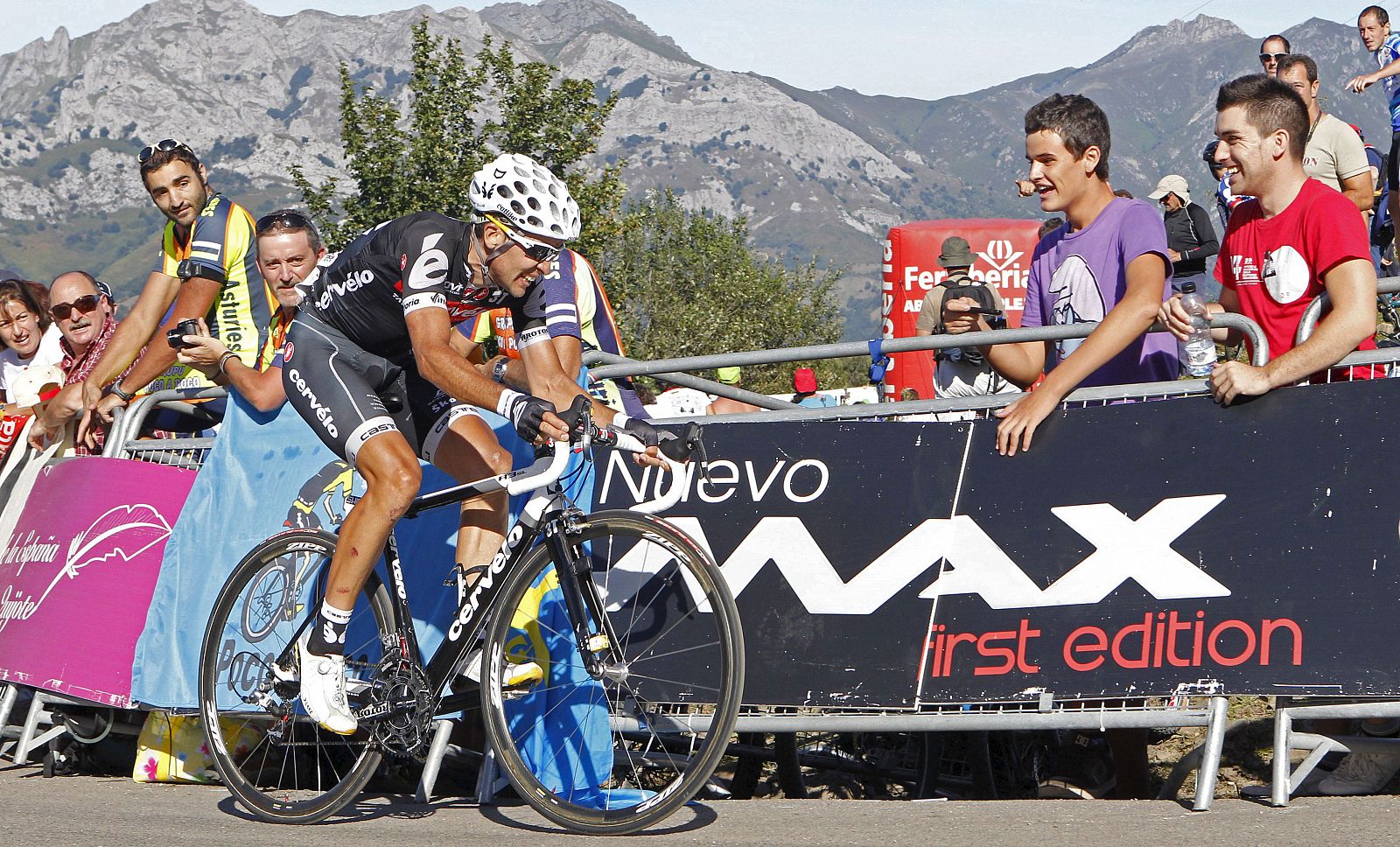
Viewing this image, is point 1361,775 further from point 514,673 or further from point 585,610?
point 514,673

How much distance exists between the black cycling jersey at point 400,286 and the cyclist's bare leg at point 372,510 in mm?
470

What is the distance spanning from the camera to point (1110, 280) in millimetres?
5383

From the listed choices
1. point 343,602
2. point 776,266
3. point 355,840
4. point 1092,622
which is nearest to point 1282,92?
point 1092,622

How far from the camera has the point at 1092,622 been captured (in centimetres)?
492

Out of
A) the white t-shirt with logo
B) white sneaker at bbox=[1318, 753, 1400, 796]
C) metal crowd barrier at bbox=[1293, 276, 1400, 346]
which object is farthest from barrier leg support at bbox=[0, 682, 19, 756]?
metal crowd barrier at bbox=[1293, 276, 1400, 346]

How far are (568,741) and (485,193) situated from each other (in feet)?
6.67

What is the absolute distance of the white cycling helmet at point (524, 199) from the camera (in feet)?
15.6

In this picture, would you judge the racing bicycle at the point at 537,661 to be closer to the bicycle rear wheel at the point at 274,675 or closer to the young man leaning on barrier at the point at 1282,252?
the bicycle rear wheel at the point at 274,675

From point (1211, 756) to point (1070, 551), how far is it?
0.83 m

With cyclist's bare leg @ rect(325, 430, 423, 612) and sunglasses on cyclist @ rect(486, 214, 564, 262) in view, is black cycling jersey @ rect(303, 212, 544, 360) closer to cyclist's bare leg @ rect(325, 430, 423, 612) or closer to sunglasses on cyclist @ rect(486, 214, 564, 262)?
sunglasses on cyclist @ rect(486, 214, 564, 262)

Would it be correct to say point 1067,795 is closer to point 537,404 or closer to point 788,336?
point 537,404

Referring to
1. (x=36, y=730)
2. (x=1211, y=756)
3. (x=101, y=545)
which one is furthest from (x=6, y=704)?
(x=1211, y=756)

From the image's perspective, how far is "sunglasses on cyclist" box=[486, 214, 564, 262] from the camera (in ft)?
15.8

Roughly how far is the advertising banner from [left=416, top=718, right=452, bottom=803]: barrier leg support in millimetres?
1296
